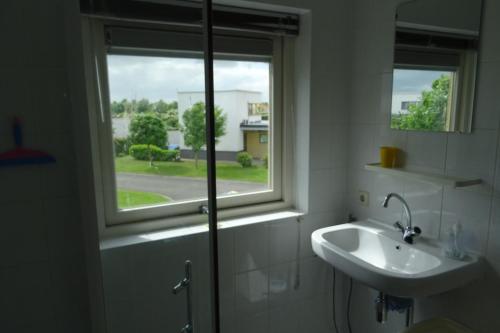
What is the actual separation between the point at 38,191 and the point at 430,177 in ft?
5.23

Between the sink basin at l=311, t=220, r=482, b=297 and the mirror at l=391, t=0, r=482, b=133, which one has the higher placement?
the mirror at l=391, t=0, r=482, b=133

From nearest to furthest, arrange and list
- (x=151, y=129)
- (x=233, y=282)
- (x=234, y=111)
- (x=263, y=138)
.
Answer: (x=151, y=129), (x=233, y=282), (x=234, y=111), (x=263, y=138)

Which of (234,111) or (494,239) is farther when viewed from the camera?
(234,111)

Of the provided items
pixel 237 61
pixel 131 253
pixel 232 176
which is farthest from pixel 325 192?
pixel 131 253

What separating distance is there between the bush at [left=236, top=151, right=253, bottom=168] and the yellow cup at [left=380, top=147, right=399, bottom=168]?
29.2 inches

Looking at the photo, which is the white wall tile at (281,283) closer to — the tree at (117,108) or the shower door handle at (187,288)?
the shower door handle at (187,288)

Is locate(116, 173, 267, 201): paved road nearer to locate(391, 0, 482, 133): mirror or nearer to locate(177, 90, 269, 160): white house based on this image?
locate(177, 90, 269, 160): white house

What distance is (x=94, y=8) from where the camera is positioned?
137cm

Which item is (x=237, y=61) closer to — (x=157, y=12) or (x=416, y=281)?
(x=157, y=12)

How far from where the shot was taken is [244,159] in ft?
6.59

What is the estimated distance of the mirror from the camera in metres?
1.42

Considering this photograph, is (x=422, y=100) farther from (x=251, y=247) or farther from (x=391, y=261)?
(x=251, y=247)

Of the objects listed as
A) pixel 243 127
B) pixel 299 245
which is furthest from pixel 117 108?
pixel 299 245

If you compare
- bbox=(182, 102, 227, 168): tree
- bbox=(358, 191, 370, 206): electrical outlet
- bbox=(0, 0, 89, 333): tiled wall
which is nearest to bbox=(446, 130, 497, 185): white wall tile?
bbox=(358, 191, 370, 206): electrical outlet
